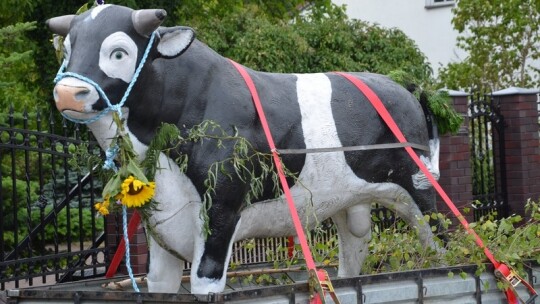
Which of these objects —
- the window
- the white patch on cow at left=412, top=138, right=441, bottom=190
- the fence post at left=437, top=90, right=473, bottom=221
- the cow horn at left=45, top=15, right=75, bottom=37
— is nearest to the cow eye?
the cow horn at left=45, top=15, right=75, bottom=37

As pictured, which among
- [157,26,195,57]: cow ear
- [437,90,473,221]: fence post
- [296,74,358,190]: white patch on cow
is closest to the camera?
[157,26,195,57]: cow ear

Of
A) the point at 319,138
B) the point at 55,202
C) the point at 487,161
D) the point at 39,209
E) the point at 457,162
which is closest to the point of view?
the point at 319,138

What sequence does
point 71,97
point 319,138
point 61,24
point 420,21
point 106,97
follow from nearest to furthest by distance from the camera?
point 71,97, point 106,97, point 61,24, point 319,138, point 420,21

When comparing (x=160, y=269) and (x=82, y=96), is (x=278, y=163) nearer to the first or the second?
(x=160, y=269)

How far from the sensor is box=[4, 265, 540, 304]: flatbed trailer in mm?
4762

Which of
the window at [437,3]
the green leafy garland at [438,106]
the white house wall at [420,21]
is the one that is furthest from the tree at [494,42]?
the green leafy garland at [438,106]

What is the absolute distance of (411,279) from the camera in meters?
5.49

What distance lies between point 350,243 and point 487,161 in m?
5.77

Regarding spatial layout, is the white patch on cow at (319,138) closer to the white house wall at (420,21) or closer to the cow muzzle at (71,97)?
the cow muzzle at (71,97)

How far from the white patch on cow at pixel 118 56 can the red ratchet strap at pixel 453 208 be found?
1.45m

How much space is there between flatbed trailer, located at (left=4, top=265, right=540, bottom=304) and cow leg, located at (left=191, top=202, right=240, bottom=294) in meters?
0.10

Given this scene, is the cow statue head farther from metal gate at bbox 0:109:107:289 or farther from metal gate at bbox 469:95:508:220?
metal gate at bbox 469:95:508:220

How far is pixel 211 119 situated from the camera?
17.6 feet

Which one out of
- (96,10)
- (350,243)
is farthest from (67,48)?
(350,243)
